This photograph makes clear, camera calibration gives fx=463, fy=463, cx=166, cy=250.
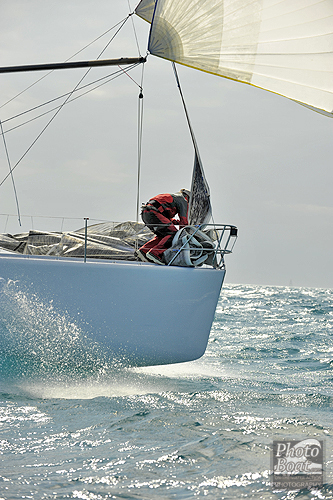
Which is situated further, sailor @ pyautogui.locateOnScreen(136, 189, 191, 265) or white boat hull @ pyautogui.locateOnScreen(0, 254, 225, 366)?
sailor @ pyautogui.locateOnScreen(136, 189, 191, 265)

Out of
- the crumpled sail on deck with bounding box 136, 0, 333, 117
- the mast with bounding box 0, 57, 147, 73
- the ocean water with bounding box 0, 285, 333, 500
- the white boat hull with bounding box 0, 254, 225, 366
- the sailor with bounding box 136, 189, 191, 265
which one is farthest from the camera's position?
the mast with bounding box 0, 57, 147, 73

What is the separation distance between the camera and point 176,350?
161 inches

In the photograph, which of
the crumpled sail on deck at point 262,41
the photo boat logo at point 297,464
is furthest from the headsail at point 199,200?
the photo boat logo at point 297,464

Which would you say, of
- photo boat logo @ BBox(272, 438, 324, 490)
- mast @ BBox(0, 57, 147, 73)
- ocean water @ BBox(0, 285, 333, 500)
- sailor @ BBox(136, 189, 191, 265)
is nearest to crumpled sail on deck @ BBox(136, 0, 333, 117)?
mast @ BBox(0, 57, 147, 73)

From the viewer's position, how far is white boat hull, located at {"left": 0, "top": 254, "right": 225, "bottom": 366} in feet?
12.6

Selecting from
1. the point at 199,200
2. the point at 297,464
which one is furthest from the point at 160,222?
the point at 297,464

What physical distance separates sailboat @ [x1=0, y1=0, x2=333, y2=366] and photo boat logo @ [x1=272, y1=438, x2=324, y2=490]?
1.54m

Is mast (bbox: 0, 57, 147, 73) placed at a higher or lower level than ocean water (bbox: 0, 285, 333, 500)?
higher

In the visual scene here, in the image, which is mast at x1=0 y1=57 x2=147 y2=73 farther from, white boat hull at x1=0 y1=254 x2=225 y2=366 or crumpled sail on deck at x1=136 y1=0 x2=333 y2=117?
white boat hull at x1=0 y1=254 x2=225 y2=366

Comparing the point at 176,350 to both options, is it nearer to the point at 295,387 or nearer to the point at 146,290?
the point at 146,290

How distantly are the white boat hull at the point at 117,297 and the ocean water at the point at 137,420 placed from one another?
14 centimetres

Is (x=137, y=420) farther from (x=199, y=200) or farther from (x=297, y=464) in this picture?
(x=199, y=200)

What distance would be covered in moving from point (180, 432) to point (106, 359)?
127cm

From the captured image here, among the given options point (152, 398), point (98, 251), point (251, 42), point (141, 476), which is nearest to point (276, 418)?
point (152, 398)
